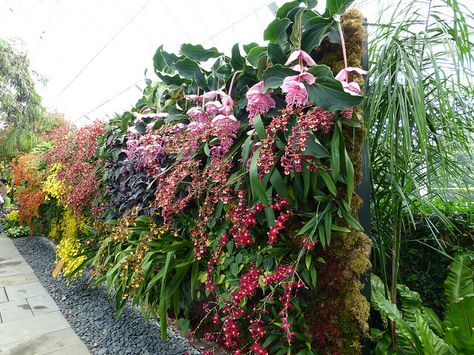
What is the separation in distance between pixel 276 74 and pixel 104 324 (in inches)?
81.0

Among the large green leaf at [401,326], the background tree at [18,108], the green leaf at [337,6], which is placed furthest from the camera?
the background tree at [18,108]

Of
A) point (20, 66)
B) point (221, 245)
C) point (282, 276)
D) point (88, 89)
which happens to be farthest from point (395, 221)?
point (88, 89)

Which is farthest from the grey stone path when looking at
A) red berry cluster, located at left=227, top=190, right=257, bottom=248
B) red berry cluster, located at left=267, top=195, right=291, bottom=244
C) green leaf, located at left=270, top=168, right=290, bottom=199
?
green leaf, located at left=270, top=168, right=290, bottom=199

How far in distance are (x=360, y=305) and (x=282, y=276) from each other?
0.33 metres

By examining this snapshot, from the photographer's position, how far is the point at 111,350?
1.92 meters

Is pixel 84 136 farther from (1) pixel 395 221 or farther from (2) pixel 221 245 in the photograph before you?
(1) pixel 395 221

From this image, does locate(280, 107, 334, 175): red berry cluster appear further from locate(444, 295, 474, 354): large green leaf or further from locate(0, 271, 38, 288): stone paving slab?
locate(0, 271, 38, 288): stone paving slab

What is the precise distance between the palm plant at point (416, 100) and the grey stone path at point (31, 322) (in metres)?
1.96

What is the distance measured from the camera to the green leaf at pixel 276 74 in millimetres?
1209

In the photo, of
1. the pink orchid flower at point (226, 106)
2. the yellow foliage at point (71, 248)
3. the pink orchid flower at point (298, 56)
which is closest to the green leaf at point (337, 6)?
the pink orchid flower at point (298, 56)

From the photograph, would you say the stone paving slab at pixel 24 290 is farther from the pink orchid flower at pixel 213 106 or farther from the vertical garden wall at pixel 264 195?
the pink orchid flower at pixel 213 106

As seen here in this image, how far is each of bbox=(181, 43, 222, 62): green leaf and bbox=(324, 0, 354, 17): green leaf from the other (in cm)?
63

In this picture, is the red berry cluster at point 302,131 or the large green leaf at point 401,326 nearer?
the red berry cluster at point 302,131

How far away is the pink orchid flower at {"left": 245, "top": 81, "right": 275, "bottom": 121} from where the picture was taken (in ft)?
4.24
